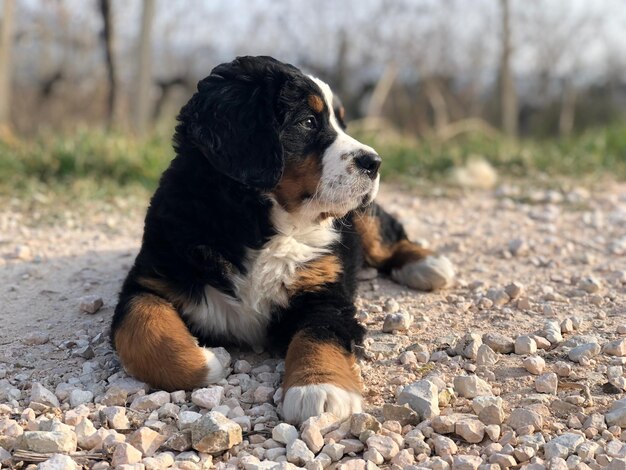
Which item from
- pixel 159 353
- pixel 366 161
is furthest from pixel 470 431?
pixel 366 161

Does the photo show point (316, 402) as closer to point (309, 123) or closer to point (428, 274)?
point (309, 123)

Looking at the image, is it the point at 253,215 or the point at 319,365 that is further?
the point at 253,215

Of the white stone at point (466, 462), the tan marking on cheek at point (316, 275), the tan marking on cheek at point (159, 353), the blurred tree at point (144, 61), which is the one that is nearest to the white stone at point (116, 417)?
the tan marking on cheek at point (159, 353)

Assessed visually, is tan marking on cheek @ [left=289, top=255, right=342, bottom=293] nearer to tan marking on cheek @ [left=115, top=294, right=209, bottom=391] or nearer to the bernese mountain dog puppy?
the bernese mountain dog puppy

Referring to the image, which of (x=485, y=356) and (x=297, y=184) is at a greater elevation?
(x=297, y=184)

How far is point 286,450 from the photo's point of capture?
2.36 meters

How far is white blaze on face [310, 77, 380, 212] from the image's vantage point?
316 cm

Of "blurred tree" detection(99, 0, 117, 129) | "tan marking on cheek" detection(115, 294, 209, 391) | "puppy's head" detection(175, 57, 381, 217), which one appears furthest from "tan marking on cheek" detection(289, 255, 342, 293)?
"blurred tree" detection(99, 0, 117, 129)

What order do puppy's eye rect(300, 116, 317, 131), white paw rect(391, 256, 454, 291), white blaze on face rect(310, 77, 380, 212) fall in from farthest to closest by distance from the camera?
white paw rect(391, 256, 454, 291) < puppy's eye rect(300, 116, 317, 131) < white blaze on face rect(310, 77, 380, 212)

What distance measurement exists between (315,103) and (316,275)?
2.59ft

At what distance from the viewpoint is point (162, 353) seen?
2.74 meters

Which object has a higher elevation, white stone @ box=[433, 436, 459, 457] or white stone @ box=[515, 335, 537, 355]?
white stone @ box=[433, 436, 459, 457]

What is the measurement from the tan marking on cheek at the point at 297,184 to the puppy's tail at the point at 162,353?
28.9 inches

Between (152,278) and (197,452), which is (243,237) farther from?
(197,452)
